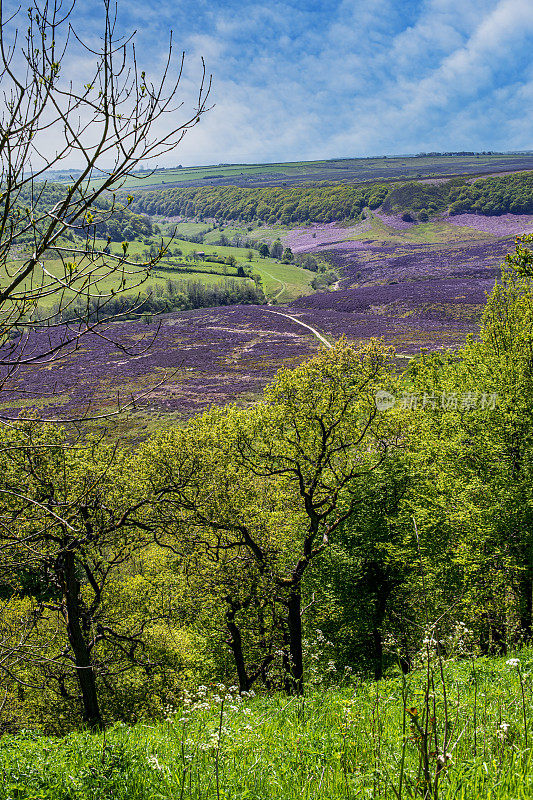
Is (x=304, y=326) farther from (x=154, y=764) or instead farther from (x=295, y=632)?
(x=154, y=764)

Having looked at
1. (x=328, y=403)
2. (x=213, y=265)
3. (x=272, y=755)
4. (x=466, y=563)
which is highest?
(x=213, y=265)

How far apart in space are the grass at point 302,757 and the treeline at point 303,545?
325 inches

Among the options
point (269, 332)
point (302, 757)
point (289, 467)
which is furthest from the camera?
point (269, 332)

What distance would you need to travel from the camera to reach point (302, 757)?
15.5 ft

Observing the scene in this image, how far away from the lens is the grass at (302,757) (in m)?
3.37

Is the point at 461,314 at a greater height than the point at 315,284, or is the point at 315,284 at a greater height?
the point at 315,284

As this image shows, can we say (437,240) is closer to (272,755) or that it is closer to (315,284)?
(315,284)

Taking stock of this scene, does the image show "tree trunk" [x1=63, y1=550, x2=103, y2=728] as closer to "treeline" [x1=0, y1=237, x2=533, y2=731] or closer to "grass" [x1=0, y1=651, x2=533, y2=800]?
"treeline" [x1=0, y1=237, x2=533, y2=731]

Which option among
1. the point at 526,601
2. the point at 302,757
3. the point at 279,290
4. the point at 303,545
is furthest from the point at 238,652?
the point at 279,290

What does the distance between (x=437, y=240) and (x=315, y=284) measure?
53702 millimetres

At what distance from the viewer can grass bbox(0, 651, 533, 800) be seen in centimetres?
337

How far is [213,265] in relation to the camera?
17050cm

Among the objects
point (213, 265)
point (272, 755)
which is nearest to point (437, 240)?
point (213, 265)

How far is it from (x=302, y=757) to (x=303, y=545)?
1531cm
